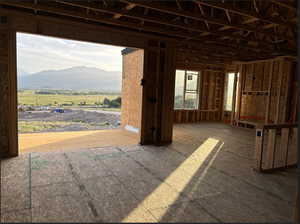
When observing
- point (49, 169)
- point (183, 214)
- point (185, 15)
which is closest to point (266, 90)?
point (185, 15)

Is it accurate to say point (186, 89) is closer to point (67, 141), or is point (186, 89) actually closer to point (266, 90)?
point (266, 90)

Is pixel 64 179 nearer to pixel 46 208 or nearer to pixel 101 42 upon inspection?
pixel 46 208

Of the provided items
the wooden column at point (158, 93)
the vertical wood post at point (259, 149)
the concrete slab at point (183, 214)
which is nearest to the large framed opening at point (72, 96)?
the wooden column at point (158, 93)

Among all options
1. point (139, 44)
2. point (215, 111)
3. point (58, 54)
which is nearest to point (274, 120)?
point (215, 111)

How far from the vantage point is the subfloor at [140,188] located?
2.33m

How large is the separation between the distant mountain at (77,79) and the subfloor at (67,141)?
89.0 feet

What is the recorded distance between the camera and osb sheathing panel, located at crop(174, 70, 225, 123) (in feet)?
34.7

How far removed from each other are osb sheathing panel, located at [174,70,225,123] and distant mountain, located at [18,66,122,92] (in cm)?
2377

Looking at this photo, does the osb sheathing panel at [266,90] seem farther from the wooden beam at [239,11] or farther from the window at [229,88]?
the wooden beam at [239,11]

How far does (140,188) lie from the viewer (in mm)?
2990

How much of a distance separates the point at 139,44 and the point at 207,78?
6.39m

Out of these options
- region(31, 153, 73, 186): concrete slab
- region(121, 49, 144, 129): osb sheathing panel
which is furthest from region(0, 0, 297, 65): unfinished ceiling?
region(31, 153, 73, 186): concrete slab

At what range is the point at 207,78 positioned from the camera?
1078 cm

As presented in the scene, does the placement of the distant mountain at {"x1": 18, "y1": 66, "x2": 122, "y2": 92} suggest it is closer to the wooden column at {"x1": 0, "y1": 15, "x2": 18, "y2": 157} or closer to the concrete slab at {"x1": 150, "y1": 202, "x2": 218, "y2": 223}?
the wooden column at {"x1": 0, "y1": 15, "x2": 18, "y2": 157}
